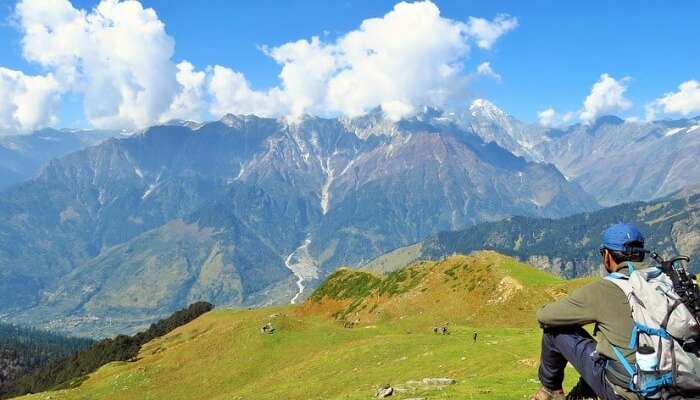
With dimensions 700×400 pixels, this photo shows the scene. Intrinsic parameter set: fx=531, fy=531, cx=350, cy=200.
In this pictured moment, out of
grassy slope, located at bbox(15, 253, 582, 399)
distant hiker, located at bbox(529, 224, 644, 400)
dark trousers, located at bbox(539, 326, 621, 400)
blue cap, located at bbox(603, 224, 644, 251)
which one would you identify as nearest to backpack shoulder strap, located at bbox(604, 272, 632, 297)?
distant hiker, located at bbox(529, 224, 644, 400)

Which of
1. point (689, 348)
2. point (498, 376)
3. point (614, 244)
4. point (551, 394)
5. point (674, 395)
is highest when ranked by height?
point (614, 244)

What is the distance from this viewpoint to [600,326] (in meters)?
10.9

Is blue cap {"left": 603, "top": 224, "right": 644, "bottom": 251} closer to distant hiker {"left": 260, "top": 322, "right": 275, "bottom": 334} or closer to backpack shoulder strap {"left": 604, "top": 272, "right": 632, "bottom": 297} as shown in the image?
backpack shoulder strap {"left": 604, "top": 272, "right": 632, "bottom": 297}

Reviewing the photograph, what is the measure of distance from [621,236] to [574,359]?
2.94m

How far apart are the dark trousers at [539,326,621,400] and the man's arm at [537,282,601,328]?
662 millimetres

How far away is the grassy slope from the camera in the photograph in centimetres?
4125

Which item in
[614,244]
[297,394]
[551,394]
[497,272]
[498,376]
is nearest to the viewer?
[614,244]

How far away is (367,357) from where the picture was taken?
52875mm

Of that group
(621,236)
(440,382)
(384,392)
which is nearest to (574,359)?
(621,236)

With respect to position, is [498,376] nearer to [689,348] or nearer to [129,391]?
[689,348]

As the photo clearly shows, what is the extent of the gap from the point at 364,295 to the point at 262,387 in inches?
1834

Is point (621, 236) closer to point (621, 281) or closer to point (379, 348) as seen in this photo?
point (621, 281)

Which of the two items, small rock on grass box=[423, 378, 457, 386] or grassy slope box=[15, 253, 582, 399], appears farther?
grassy slope box=[15, 253, 582, 399]

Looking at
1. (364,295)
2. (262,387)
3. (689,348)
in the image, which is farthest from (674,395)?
(364,295)
